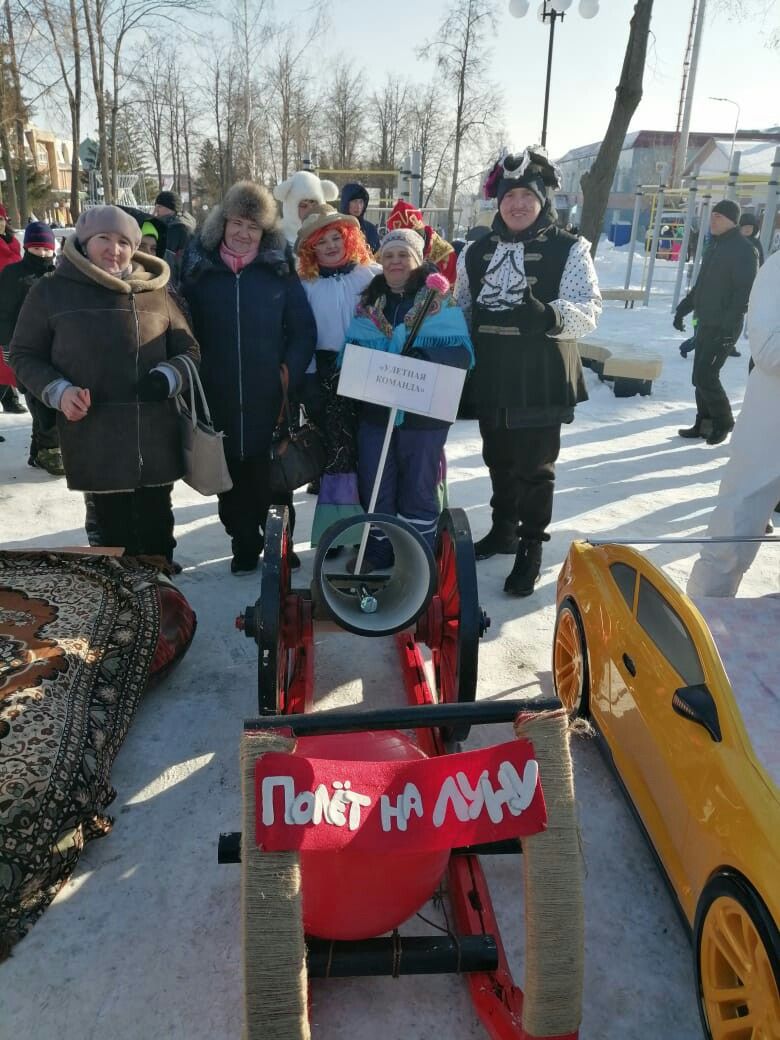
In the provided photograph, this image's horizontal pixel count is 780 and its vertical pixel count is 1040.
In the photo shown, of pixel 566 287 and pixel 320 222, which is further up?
pixel 320 222

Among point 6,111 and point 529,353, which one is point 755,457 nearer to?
point 529,353

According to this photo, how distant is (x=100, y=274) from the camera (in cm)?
317

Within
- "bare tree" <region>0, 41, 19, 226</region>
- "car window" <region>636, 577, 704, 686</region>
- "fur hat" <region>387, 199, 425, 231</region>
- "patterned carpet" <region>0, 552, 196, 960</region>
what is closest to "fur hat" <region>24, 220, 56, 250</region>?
"fur hat" <region>387, 199, 425, 231</region>

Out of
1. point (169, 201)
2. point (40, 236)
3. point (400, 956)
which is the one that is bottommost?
point (400, 956)

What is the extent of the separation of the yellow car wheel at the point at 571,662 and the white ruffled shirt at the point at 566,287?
1.34 m

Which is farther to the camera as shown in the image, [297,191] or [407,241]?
[297,191]

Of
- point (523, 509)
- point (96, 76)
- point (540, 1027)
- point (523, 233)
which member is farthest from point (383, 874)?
point (96, 76)

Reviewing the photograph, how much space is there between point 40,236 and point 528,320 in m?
4.13

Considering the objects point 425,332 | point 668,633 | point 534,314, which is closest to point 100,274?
point 425,332

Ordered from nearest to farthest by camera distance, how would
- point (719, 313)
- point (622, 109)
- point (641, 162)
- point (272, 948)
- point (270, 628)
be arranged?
point (272, 948), point (270, 628), point (719, 313), point (622, 109), point (641, 162)

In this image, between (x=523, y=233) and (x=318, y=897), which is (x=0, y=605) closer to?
(x=318, y=897)

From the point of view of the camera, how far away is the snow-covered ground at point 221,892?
1872 millimetres

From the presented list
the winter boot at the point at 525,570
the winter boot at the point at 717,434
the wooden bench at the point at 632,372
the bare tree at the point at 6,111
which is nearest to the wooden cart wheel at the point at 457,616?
the winter boot at the point at 525,570

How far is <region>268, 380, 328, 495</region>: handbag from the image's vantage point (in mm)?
3605
